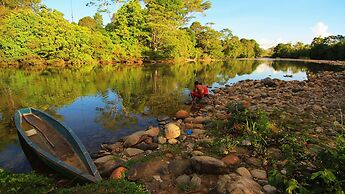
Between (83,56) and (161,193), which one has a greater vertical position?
(83,56)

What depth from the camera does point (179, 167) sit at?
4523 mm

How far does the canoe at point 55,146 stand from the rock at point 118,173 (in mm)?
306

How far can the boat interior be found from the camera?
476 cm

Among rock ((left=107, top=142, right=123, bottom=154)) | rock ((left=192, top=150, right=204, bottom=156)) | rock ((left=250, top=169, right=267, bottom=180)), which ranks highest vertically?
rock ((left=192, top=150, right=204, bottom=156))

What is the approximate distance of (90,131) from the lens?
7688mm

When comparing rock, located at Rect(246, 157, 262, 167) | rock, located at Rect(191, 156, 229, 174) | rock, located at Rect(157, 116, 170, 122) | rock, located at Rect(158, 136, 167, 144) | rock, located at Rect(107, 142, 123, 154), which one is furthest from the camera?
rock, located at Rect(157, 116, 170, 122)

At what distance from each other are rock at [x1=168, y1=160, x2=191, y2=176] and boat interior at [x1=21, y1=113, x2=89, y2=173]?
5.53 ft

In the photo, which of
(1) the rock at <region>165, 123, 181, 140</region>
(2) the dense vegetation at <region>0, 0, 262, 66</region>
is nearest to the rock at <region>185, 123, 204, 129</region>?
(1) the rock at <region>165, 123, 181, 140</region>

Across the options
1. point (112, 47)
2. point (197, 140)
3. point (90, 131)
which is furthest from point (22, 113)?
point (112, 47)

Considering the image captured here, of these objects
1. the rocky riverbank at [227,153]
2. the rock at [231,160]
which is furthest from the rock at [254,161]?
the rock at [231,160]

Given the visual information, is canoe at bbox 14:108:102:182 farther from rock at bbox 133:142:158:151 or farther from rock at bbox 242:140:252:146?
rock at bbox 242:140:252:146

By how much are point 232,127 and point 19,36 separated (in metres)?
34.6

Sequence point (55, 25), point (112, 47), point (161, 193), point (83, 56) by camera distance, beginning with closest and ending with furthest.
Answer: point (161, 193) < point (55, 25) < point (83, 56) < point (112, 47)

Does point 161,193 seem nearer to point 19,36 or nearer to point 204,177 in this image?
point 204,177
